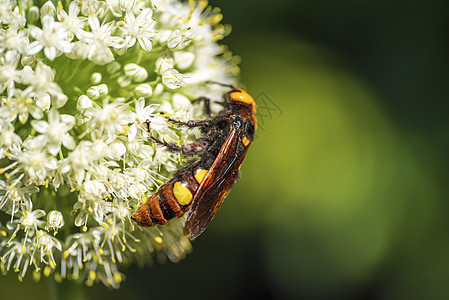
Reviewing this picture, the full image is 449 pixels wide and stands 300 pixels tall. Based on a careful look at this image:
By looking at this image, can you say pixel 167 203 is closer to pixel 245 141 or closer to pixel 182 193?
pixel 182 193

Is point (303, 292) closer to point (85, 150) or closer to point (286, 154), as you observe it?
point (286, 154)

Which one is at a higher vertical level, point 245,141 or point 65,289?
point 245,141

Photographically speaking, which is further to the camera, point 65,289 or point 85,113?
point 65,289

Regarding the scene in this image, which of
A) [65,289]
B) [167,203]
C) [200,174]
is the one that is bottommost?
[65,289]

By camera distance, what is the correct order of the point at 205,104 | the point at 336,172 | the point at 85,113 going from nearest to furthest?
the point at 85,113 < the point at 205,104 < the point at 336,172

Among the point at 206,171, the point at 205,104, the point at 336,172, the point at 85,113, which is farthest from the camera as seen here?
the point at 336,172

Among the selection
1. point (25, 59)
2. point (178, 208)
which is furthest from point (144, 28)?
point (178, 208)

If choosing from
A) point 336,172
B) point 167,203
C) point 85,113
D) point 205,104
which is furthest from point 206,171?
point 336,172

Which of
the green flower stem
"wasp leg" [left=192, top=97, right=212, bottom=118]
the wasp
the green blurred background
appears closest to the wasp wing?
the wasp
